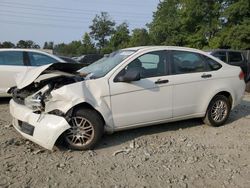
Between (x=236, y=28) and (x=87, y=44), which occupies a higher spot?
(x=236, y=28)

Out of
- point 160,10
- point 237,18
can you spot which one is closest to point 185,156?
point 237,18

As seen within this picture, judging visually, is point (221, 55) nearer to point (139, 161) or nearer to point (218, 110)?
point (218, 110)

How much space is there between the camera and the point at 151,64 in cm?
581

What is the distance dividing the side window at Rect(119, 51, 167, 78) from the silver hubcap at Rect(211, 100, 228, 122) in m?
1.42

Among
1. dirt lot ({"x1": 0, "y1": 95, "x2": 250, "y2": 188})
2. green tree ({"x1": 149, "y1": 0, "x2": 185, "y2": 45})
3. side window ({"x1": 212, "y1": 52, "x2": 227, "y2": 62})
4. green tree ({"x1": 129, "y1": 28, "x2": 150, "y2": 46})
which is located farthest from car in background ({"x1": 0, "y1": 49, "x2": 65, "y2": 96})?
green tree ({"x1": 129, "y1": 28, "x2": 150, "y2": 46})

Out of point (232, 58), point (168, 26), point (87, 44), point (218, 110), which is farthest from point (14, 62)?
point (87, 44)

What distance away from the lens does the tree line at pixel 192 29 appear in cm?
4321

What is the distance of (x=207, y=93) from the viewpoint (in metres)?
6.36

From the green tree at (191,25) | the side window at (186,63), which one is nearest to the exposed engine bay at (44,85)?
the side window at (186,63)

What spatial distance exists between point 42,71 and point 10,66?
12.0 ft

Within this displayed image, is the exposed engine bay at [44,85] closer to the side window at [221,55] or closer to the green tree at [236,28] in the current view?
the side window at [221,55]

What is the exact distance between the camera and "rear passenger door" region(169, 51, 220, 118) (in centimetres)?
597

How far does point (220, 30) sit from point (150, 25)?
22.4 metres

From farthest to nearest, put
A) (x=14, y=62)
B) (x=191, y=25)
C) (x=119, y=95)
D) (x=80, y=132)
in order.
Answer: (x=191, y=25), (x=14, y=62), (x=119, y=95), (x=80, y=132)
